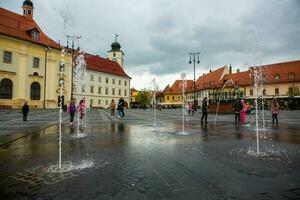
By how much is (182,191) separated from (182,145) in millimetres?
4639

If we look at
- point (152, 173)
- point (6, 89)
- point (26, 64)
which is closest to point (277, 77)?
point (26, 64)

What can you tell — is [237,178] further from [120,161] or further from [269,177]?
[120,161]

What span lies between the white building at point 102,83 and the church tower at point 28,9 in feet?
79.0

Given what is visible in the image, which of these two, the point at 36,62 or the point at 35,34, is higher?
the point at 35,34

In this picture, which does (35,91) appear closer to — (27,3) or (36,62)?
(36,62)

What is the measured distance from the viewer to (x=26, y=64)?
4569 centimetres

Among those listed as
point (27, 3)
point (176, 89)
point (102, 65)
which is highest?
point (27, 3)

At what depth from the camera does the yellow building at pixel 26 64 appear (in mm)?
42406

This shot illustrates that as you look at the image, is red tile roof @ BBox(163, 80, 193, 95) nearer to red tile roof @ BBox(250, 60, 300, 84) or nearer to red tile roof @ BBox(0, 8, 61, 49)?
red tile roof @ BBox(250, 60, 300, 84)

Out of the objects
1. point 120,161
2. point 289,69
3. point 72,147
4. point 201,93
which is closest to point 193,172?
point 120,161

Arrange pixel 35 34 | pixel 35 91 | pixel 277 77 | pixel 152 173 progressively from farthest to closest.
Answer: pixel 277 77
pixel 35 34
pixel 35 91
pixel 152 173

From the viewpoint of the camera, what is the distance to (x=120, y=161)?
6348 mm

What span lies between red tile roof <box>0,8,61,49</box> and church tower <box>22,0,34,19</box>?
4.26 metres

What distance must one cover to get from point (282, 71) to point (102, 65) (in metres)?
54.7
